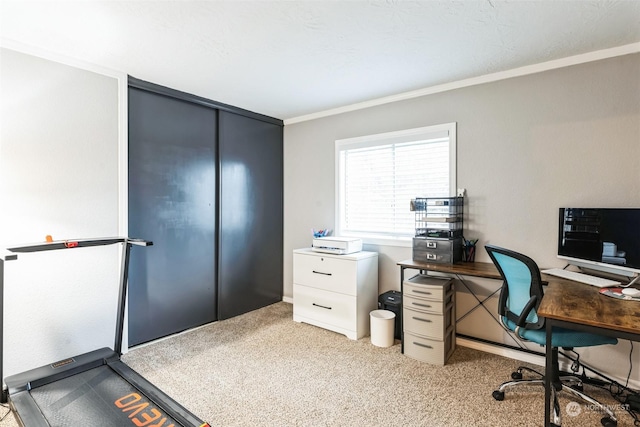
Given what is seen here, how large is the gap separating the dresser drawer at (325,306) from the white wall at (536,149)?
0.54 meters

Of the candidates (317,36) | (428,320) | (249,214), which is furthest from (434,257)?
(249,214)

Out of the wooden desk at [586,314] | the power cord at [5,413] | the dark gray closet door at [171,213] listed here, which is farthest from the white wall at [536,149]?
the power cord at [5,413]

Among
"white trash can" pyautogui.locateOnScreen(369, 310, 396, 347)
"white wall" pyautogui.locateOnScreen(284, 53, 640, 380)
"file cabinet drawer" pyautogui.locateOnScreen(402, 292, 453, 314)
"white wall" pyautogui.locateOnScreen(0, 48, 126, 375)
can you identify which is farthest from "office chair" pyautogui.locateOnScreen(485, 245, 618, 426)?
"white wall" pyautogui.locateOnScreen(0, 48, 126, 375)

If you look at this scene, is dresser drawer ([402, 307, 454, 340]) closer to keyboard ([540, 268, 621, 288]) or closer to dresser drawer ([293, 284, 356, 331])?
dresser drawer ([293, 284, 356, 331])

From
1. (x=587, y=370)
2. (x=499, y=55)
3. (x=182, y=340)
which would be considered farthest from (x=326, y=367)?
(x=499, y=55)

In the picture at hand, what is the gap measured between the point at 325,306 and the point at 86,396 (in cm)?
201

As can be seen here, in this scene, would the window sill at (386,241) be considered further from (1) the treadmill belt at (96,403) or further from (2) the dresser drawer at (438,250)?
(1) the treadmill belt at (96,403)

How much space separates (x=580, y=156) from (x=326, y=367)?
2530mm

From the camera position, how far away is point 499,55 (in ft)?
8.07

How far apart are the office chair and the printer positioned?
142cm

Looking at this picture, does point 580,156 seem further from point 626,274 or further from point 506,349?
point 506,349

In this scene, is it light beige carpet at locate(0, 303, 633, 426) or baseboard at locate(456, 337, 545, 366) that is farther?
baseboard at locate(456, 337, 545, 366)

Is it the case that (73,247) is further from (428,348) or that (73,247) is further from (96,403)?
(428,348)

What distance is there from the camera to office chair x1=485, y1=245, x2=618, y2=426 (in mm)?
1900
